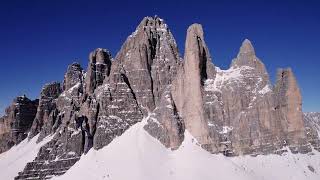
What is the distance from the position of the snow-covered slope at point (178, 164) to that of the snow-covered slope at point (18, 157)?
24.0 m

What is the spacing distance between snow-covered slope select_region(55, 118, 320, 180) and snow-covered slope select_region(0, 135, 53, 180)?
2400cm

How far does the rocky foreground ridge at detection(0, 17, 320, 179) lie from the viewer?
5935 inches

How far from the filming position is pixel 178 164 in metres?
141

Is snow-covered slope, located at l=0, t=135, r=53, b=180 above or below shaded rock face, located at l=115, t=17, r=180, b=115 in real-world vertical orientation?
below

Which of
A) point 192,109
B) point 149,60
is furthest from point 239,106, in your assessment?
point 149,60

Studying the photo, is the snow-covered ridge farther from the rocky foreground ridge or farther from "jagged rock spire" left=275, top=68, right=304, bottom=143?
"jagged rock spire" left=275, top=68, right=304, bottom=143

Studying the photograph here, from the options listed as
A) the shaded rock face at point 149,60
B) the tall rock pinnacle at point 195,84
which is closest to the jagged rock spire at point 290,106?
the tall rock pinnacle at point 195,84

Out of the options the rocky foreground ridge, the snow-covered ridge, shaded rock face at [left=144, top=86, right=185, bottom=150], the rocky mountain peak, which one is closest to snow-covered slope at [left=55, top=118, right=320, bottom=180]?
shaded rock face at [left=144, top=86, right=185, bottom=150]

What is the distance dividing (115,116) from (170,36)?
39933mm

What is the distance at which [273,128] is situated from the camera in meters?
152

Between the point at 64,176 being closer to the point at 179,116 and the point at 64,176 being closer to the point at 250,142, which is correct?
the point at 179,116

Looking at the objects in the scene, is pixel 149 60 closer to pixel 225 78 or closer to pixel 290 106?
pixel 225 78

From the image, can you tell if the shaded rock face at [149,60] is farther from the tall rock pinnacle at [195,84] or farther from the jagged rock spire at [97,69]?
the tall rock pinnacle at [195,84]

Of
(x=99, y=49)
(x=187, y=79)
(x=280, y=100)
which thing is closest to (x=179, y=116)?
(x=187, y=79)
